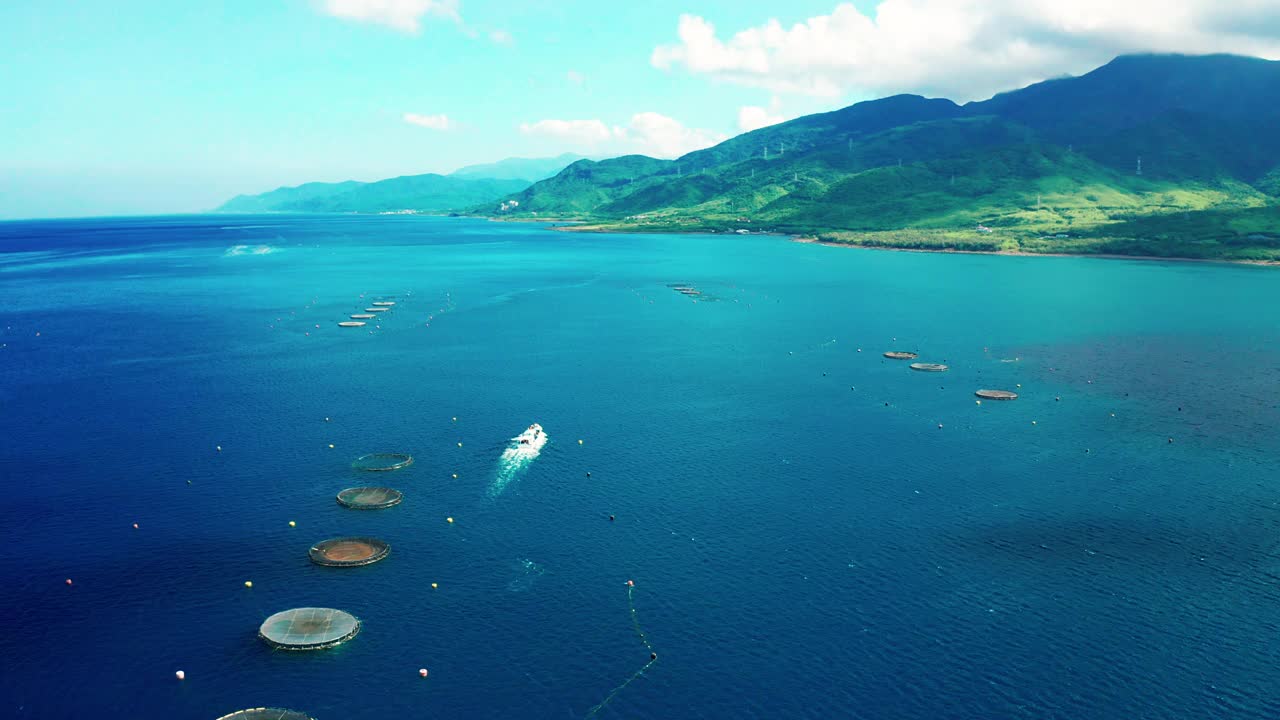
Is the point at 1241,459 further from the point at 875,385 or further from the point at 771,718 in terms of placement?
the point at 771,718

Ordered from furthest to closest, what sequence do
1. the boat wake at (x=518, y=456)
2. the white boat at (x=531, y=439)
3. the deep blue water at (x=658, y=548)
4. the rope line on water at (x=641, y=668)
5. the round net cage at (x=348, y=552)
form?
the white boat at (x=531, y=439), the boat wake at (x=518, y=456), the round net cage at (x=348, y=552), the deep blue water at (x=658, y=548), the rope line on water at (x=641, y=668)

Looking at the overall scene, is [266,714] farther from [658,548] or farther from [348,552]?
[658,548]

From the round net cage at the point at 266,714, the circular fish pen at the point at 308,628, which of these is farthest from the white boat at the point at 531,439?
the round net cage at the point at 266,714

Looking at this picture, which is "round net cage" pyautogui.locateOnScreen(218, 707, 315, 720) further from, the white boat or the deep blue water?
the white boat

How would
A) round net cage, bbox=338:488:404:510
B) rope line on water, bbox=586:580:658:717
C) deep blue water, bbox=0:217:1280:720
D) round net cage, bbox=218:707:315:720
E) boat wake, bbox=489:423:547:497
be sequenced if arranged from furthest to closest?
boat wake, bbox=489:423:547:497 < round net cage, bbox=338:488:404:510 < deep blue water, bbox=0:217:1280:720 < rope line on water, bbox=586:580:658:717 < round net cage, bbox=218:707:315:720

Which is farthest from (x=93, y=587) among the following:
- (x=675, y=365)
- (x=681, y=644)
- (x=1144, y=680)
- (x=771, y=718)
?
(x=675, y=365)

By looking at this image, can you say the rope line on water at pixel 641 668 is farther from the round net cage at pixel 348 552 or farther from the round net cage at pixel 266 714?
the round net cage at pixel 348 552

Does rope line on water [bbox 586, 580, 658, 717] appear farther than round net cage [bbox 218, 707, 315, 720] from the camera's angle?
Yes

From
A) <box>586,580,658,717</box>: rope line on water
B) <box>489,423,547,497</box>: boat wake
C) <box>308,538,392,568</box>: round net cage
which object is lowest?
<box>586,580,658,717</box>: rope line on water

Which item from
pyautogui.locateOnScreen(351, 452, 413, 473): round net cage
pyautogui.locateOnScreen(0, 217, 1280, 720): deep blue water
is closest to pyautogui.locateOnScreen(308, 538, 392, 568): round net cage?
pyautogui.locateOnScreen(0, 217, 1280, 720): deep blue water
